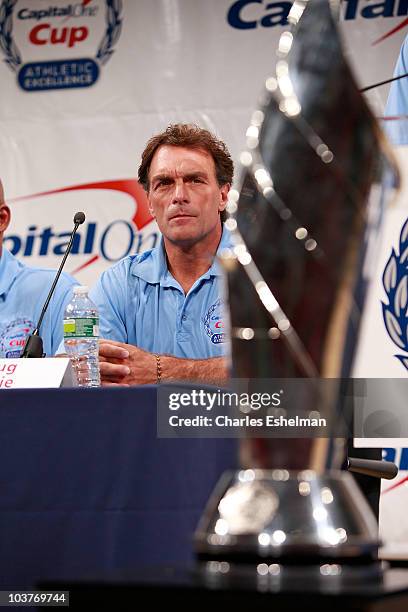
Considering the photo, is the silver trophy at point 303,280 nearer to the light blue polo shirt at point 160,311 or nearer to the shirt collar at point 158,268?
the light blue polo shirt at point 160,311

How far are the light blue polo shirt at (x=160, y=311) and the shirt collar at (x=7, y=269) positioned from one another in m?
0.37

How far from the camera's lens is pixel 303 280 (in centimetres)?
45

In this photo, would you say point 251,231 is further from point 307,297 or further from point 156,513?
point 156,513

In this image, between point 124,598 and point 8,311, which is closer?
point 124,598

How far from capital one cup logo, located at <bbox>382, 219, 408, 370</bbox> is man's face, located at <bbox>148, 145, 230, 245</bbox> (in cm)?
→ 66

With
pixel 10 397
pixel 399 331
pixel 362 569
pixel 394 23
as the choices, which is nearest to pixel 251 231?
pixel 362 569

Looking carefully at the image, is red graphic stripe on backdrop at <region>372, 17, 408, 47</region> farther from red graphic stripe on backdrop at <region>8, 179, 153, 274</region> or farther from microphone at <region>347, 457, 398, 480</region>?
microphone at <region>347, 457, 398, 480</region>

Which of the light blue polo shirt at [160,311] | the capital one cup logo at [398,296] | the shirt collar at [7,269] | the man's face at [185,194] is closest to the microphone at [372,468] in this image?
the light blue polo shirt at [160,311]

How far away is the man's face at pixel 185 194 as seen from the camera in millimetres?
2861

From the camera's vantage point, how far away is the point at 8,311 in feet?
9.60

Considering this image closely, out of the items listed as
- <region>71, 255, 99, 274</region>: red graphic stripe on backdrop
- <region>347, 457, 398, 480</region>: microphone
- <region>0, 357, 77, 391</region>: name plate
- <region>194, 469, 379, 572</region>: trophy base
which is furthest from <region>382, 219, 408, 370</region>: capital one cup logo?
<region>194, 469, 379, 572</region>: trophy base

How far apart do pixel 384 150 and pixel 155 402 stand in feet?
3.21

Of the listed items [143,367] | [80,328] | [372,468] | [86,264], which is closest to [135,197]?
[86,264]

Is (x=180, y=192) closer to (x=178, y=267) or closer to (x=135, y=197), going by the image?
(x=178, y=267)
